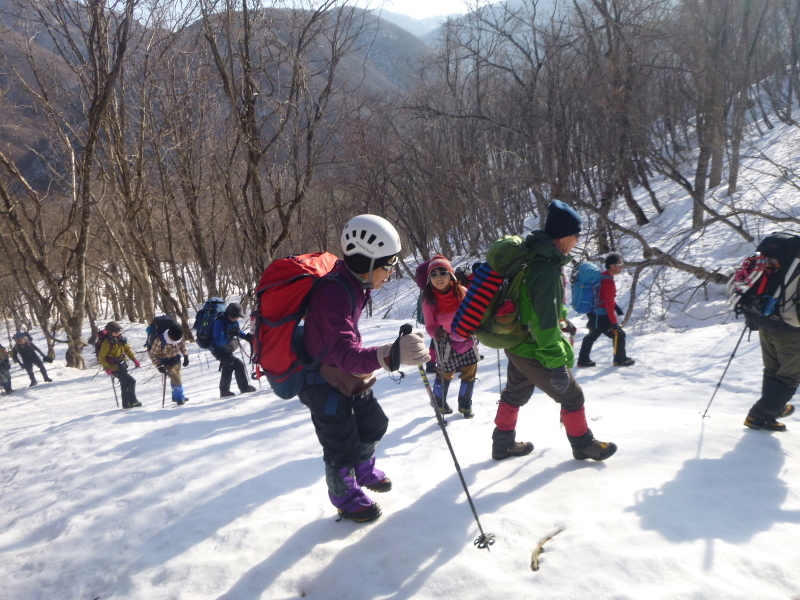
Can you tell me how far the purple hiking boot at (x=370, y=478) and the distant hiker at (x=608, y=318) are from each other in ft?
16.9

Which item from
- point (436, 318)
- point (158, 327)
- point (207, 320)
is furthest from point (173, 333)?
point (436, 318)

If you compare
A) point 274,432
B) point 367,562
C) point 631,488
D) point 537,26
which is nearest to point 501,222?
point 537,26

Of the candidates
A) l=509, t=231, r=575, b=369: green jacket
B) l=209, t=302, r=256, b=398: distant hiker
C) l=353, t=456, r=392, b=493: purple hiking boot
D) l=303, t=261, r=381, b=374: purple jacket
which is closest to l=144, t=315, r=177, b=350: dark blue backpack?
l=209, t=302, r=256, b=398: distant hiker

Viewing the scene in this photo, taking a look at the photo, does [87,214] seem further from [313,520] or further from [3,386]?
[313,520]

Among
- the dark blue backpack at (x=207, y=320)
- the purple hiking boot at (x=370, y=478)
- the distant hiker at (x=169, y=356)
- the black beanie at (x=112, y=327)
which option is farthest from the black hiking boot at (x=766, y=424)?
the black beanie at (x=112, y=327)

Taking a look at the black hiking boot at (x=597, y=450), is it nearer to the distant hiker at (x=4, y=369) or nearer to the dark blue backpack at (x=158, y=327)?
the dark blue backpack at (x=158, y=327)

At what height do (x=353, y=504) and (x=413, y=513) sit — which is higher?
(x=353, y=504)

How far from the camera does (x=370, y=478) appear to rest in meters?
3.34

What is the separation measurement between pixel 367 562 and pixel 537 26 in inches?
692

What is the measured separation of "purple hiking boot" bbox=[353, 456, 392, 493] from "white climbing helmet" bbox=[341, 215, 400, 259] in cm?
139

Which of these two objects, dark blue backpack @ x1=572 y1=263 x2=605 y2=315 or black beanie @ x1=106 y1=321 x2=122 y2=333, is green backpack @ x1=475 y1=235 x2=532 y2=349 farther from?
black beanie @ x1=106 y1=321 x2=122 y2=333

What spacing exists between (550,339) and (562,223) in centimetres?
78

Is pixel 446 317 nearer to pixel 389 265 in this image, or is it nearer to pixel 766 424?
pixel 389 265

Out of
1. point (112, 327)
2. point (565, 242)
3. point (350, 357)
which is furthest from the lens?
point (112, 327)
